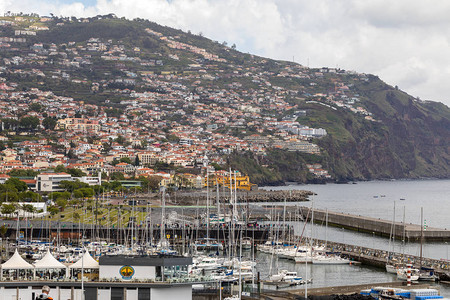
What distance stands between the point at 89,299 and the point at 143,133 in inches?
5839

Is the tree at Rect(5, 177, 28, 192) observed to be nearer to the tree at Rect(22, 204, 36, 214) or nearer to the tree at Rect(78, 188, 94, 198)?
the tree at Rect(78, 188, 94, 198)

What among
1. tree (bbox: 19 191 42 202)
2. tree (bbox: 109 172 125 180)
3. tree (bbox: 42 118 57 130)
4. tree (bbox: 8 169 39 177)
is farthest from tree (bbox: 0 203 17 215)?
tree (bbox: 42 118 57 130)

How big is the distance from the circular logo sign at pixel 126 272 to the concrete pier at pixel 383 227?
132ft

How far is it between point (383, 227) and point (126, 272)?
4957cm

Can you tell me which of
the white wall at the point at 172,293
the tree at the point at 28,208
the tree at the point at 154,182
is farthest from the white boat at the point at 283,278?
Answer: the tree at the point at 154,182

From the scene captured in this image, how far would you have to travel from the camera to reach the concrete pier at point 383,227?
203 ft

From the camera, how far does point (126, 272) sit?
20.8m

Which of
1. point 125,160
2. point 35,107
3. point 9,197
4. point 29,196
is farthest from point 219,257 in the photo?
point 35,107

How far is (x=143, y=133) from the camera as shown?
168 metres

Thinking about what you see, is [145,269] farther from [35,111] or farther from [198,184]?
[35,111]

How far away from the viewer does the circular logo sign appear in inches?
818

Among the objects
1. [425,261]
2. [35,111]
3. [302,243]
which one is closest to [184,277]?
[425,261]

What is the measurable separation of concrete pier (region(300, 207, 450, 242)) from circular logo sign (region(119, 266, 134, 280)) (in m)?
40.1

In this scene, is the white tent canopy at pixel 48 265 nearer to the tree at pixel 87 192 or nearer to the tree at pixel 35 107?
the tree at pixel 87 192
